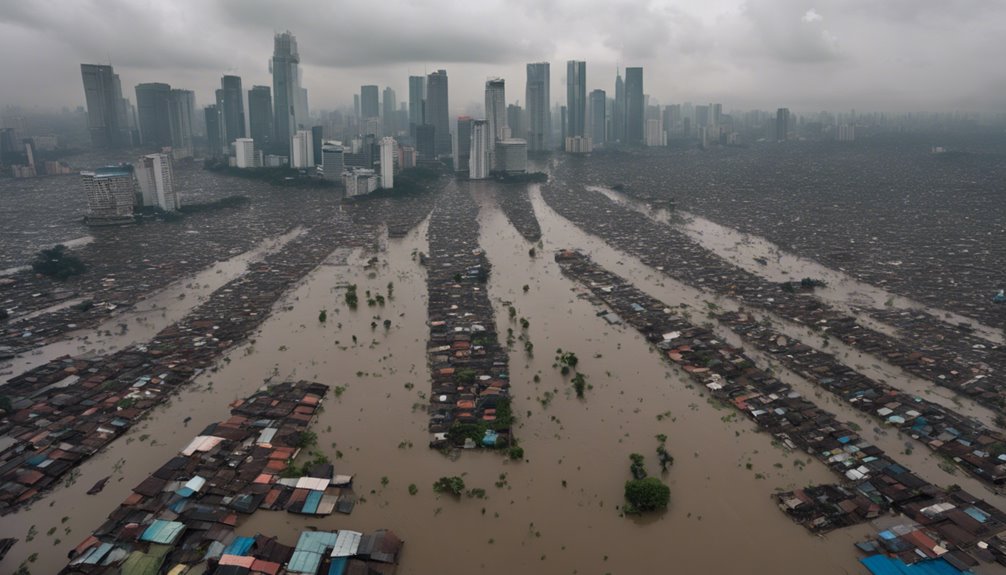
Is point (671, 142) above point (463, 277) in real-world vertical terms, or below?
above

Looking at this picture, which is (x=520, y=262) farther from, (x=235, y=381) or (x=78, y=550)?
(x=78, y=550)

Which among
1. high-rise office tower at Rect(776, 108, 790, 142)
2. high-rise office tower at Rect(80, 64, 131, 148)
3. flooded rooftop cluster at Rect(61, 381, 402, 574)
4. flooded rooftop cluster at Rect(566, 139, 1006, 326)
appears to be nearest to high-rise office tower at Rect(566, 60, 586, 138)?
flooded rooftop cluster at Rect(566, 139, 1006, 326)

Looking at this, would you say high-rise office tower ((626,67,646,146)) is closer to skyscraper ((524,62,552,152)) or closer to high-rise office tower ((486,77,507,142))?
skyscraper ((524,62,552,152))

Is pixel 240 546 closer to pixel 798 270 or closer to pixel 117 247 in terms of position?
pixel 798 270

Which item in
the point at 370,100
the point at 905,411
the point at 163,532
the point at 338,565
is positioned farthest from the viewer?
the point at 370,100

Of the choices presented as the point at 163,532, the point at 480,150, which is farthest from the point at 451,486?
the point at 480,150

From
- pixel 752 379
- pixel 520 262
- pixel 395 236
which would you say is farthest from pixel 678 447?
pixel 395 236
